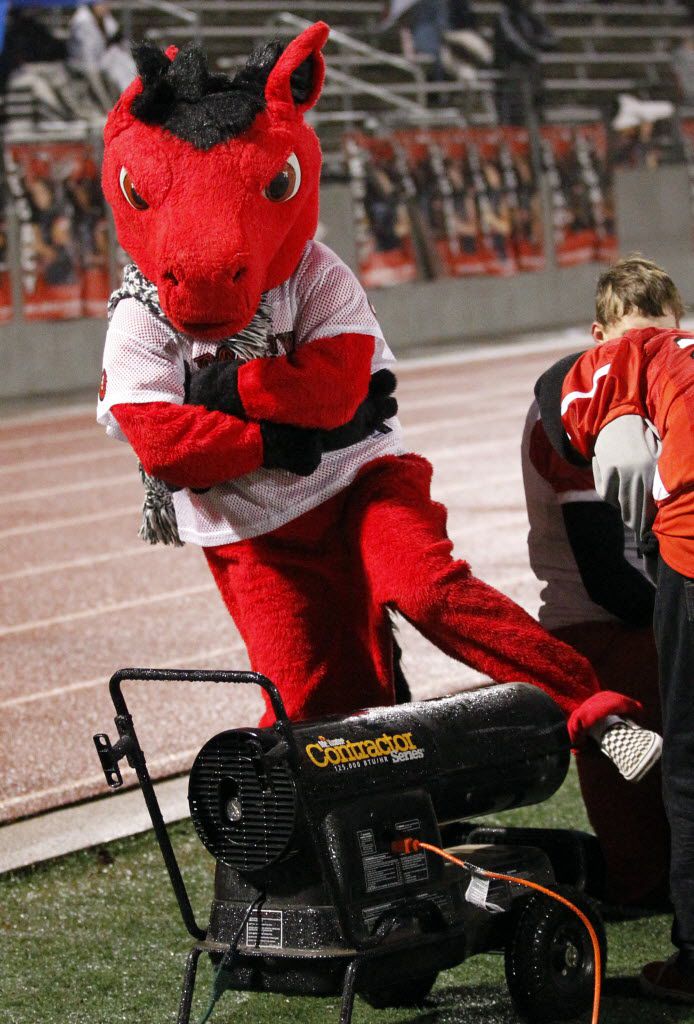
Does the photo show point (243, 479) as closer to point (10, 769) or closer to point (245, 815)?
point (245, 815)

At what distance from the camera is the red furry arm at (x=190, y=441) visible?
287 cm

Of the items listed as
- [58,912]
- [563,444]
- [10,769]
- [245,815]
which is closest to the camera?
[245,815]

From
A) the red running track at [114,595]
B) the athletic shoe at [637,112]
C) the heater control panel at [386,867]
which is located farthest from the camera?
the athletic shoe at [637,112]

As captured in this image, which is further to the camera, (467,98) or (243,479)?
(467,98)

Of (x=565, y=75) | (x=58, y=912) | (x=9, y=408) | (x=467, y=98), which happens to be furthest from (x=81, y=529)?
(x=565, y=75)

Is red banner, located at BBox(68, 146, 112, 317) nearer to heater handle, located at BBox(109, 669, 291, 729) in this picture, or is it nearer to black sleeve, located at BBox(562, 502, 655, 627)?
black sleeve, located at BBox(562, 502, 655, 627)

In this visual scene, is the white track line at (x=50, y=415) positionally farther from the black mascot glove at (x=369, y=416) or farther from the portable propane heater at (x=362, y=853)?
the portable propane heater at (x=362, y=853)

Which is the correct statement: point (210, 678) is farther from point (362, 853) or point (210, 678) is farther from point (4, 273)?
point (4, 273)

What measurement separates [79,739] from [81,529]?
3.91 m

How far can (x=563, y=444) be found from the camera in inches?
112

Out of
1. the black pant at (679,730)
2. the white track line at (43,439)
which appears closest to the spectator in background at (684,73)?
the white track line at (43,439)

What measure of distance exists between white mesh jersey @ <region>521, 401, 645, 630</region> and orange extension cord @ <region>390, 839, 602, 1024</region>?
2.55ft

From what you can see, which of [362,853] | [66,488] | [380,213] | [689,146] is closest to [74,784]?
[362,853]

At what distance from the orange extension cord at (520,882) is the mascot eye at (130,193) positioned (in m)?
1.24
